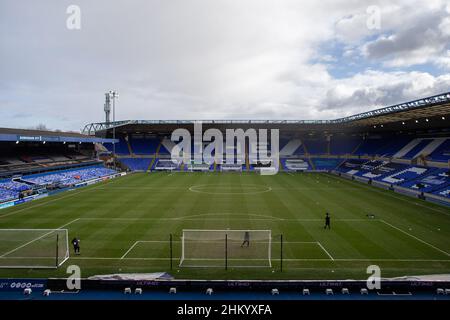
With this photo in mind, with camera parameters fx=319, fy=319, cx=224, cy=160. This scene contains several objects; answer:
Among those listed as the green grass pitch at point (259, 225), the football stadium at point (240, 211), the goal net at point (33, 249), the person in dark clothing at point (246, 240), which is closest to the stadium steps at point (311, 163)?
the football stadium at point (240, 211)

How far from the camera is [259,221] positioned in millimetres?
25625

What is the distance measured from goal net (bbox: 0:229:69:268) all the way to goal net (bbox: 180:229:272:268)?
267 inches

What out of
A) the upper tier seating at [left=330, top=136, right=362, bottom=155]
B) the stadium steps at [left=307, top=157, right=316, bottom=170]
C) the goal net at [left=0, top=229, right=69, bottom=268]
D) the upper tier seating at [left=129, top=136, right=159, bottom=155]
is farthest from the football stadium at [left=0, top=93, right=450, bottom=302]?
the upper tier seating at [left=129, top=136, right=159, bottom=155]

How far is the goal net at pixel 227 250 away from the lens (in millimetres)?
17016

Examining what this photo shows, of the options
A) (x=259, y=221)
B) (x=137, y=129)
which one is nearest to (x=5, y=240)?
(x=259, y=221)

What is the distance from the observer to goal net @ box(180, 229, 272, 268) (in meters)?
17.0

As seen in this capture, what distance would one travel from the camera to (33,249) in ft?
58.9

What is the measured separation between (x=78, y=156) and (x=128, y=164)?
449 inches

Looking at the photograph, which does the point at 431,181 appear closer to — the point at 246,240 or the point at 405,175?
the point at 405,175

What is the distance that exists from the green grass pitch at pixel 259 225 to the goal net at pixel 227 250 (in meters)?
0.60

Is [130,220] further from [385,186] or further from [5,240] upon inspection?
[385,186]

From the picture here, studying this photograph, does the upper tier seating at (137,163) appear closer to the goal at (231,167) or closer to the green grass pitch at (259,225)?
the goal at (231,167)

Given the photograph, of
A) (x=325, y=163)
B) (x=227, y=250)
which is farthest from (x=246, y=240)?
(x=325, y=163)

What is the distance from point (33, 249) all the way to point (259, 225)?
14.9 meters
